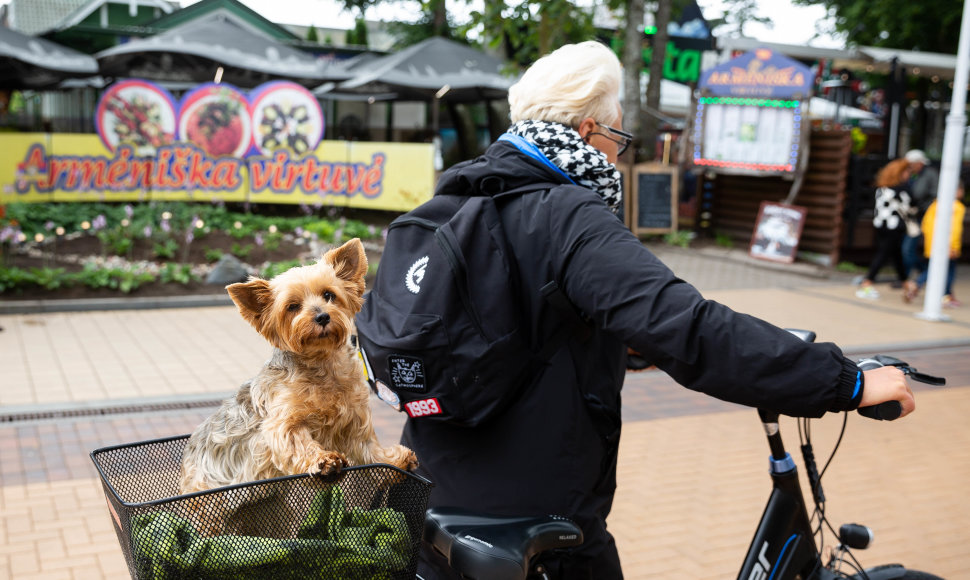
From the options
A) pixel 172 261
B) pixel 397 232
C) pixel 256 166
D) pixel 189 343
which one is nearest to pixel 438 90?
pixel 256 166

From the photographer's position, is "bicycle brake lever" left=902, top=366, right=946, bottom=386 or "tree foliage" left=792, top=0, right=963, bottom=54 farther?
"tree foliage" left=792, top=0, right=963, bottom=54

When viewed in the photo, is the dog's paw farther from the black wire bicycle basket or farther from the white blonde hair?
the white blonde hair

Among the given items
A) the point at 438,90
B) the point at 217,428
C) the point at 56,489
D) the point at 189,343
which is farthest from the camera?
the point at 438,90

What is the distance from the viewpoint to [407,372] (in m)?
1.99

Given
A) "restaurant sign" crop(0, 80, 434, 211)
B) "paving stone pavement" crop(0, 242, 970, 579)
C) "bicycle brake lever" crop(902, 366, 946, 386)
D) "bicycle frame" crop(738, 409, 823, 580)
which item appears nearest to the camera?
"bicycle brake lever" crop(902, 366, 946, 386)

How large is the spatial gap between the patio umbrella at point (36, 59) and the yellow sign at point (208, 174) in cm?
443

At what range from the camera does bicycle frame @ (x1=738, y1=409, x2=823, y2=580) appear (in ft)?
8.94

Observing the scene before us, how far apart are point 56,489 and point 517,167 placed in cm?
403

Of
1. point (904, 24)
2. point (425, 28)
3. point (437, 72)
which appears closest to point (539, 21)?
point (437, 72)

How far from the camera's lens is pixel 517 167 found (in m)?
2.02

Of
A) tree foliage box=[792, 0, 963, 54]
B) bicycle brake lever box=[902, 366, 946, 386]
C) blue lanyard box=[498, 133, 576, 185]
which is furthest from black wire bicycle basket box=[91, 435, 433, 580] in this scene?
tree foliage box=[792, 0, 963, 54]

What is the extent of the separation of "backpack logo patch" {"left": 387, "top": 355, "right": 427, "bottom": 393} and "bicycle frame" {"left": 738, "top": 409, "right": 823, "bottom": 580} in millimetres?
1285

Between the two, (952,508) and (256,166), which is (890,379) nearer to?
(952,508)

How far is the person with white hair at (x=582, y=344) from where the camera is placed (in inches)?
68.1
